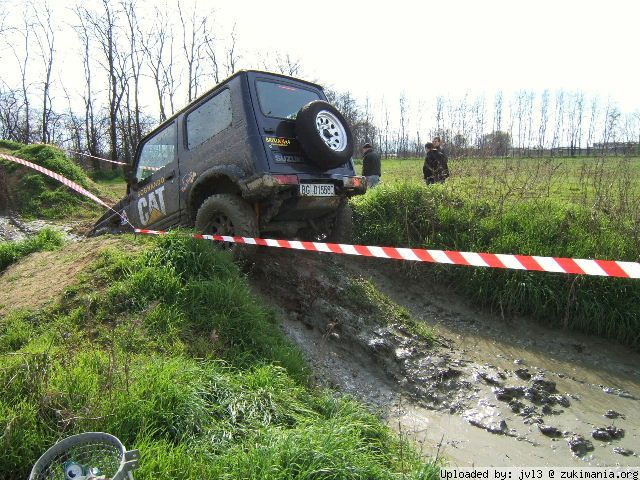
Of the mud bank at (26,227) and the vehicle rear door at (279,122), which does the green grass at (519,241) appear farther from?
the mud bank at (26,227)

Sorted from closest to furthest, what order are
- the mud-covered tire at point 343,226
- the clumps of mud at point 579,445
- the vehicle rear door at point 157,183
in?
1. the clumps of mud at point 579,445
2. the vehicle rear door at point 157,183
3. the mud-covered tire at point 343,226

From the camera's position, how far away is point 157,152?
5891 millimetres

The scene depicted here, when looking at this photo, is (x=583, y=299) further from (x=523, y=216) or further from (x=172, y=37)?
(x=172, y=37)

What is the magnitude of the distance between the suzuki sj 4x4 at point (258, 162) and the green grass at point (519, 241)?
115cm

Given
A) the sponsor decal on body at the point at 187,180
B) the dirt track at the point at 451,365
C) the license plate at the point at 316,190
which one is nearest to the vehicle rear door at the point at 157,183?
the sponsor decal on body at the point at 187,180

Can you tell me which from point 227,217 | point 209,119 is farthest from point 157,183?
point 227,217

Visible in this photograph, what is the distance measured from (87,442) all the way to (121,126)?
92.9ft

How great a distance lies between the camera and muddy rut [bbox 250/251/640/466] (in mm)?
3258

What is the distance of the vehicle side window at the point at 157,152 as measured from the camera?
556 centimetres

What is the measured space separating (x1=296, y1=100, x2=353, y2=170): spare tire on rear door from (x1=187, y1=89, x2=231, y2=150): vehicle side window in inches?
32.0

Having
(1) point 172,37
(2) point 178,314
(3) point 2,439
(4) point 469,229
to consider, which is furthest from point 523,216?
(1) point 172,37

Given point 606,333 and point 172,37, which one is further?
point 172,37

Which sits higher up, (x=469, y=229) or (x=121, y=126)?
(x=121, y=126)

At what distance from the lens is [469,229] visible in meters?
6.15
